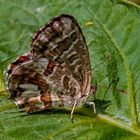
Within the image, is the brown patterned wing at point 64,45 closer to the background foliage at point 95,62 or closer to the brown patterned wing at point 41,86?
the brown patterned wing at point 41,86

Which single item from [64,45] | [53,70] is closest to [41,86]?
[53,70]

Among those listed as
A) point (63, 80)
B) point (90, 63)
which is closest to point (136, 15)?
point (90, 63)

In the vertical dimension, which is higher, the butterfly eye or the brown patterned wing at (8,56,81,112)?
the butterfly eye

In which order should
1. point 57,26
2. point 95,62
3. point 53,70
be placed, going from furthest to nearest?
point 95,62
point 53,70
point 57,26

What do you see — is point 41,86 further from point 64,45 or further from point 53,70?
point 64,45

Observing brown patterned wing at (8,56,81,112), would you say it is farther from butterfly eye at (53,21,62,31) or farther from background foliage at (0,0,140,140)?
butterfly eye at (53,21,62,31)

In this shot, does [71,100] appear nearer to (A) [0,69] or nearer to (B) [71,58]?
(B) [71,58]

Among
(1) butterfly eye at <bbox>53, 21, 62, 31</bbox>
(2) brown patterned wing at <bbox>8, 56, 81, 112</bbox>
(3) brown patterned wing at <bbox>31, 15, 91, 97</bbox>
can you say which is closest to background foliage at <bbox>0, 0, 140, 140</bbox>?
(2) brown patterned wing at <bbox>8, 56, 81, 112</bbox>

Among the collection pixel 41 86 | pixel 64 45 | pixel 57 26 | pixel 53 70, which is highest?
pixel 57 26
